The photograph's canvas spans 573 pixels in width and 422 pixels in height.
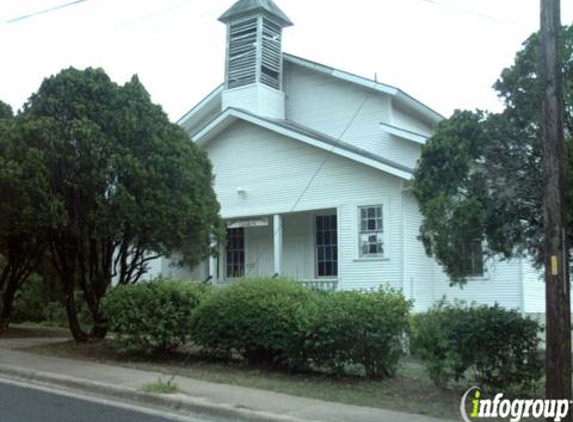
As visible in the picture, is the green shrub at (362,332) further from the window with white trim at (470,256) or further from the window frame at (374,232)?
the window frame at (374,232)

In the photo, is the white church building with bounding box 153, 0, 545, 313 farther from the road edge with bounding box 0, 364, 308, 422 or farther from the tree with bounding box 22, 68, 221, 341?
the road edge with bounding box 0, 364, 308, 422

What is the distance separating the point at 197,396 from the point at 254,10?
15698 millimetres

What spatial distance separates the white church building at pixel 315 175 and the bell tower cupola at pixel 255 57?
39mm

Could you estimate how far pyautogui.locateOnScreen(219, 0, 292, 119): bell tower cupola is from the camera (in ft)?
73.0

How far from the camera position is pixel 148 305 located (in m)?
13.0

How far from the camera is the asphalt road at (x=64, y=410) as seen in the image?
27.9 feet

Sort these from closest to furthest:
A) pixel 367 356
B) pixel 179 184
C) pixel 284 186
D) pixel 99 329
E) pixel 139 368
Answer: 1. pixel 367 356
2. pixel 139 368
3. pixel 179 184
4. pixel 99 329
5. pixel 284 186

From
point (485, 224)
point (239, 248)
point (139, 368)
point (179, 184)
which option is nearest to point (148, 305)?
point (139, 368)

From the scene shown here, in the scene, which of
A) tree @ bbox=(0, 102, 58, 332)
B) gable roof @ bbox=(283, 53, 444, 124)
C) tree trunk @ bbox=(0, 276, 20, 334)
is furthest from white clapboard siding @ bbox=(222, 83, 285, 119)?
tree @ bbox=(0, 102, 58, 332)

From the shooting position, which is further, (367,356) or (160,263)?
(160,263)

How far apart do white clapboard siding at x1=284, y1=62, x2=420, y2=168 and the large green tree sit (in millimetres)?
10487

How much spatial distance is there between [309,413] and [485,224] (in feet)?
10.6

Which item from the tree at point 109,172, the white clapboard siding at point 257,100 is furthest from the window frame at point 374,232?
the white clapboard siding at point 257,100

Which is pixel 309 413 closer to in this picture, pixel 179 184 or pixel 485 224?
pixel 485 224
